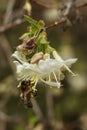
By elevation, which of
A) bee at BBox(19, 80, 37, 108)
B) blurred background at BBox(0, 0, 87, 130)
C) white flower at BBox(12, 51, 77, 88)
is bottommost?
blurred background at BBox(0, 0, 87, 130)

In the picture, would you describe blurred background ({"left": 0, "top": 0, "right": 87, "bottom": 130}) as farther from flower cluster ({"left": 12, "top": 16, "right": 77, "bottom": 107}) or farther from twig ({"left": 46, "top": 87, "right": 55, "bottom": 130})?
flower cluster ({"left": 12, "top": 16, "right": 77, "bottom": 107})

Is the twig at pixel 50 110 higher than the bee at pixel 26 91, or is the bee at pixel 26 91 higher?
the bee at pixel 26 91

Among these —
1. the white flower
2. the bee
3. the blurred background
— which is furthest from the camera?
the blurred background

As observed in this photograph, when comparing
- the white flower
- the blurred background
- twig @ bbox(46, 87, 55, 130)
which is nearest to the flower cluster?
the white flower

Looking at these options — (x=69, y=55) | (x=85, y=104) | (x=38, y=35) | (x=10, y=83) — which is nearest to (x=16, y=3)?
(x=10, y=83)

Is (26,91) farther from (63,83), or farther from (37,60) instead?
(63,83)

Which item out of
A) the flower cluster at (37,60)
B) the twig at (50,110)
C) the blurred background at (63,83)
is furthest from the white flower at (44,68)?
the blurred background at (63,83)

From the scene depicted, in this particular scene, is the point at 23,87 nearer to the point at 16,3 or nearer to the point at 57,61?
the point at 57,61

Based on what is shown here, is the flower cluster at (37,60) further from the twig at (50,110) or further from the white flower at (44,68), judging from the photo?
the twig at (50,110)
